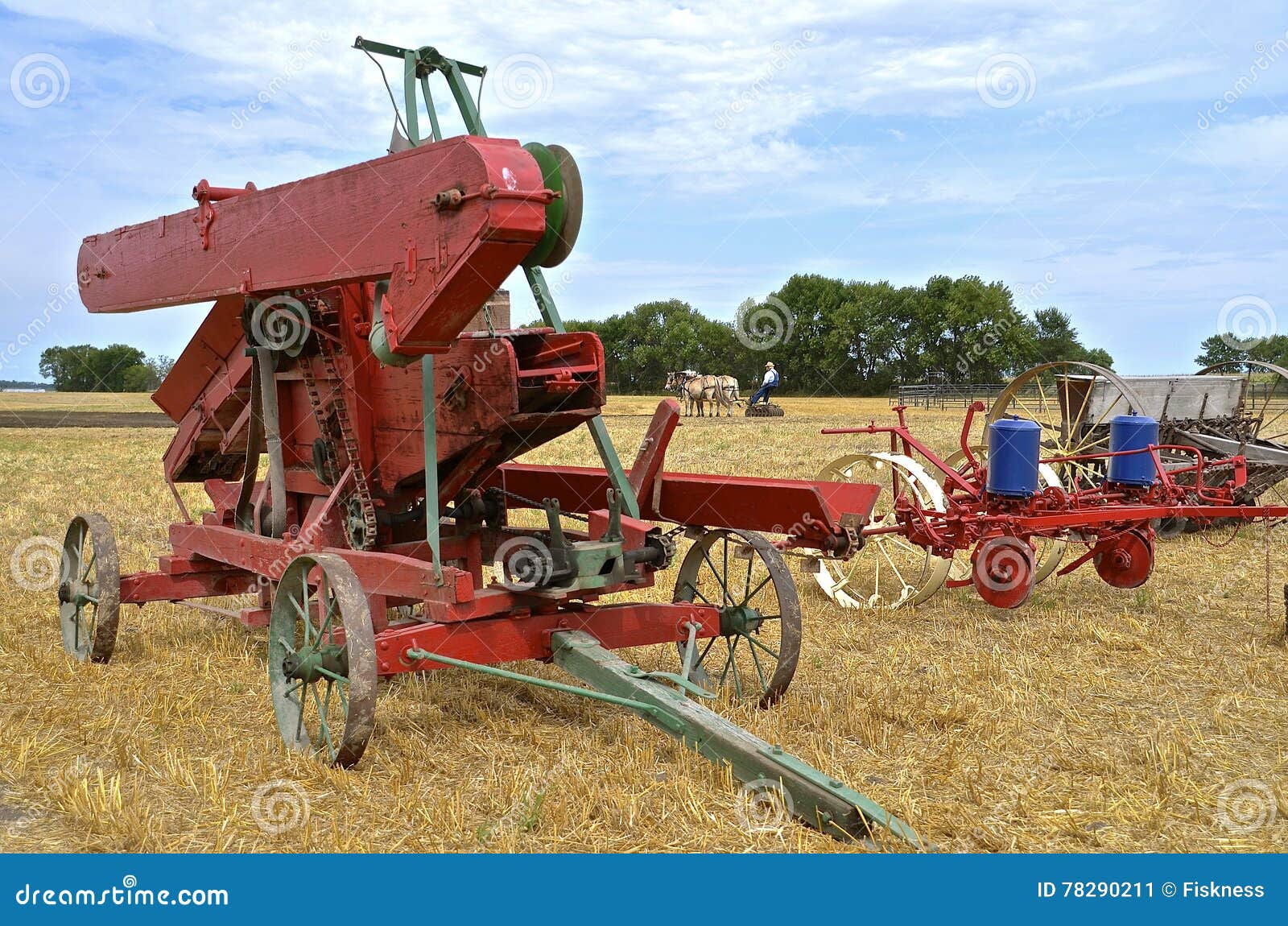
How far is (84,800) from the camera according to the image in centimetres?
394

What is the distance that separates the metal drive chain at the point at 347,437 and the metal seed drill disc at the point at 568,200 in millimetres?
1559

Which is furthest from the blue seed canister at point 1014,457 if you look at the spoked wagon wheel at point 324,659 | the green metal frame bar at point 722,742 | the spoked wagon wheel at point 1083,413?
the spoked wagon wheel at point 324,659

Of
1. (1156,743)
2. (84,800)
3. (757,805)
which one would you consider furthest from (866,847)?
(84,800)

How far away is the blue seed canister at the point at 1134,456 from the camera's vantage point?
24.8 ft

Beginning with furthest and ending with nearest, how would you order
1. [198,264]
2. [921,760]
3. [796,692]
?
[796,692] → [198,264] → [921,760]

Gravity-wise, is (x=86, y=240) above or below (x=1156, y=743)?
above

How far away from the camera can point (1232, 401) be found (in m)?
11.0

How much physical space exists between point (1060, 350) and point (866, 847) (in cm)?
4773

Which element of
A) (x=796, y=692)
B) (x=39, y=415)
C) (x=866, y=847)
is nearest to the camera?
(x=866, y=847)

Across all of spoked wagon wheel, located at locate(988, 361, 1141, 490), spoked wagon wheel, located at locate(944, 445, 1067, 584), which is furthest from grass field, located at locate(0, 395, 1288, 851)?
spoked wagon wheel, located at locate(988, 361, 1141, 490)

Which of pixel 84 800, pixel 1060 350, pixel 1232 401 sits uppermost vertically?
pixel 1060 350

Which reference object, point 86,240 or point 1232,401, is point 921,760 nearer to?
point 86,240

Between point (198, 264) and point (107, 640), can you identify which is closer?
point (198, 264)

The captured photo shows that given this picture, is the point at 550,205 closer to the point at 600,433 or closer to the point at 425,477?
the point at 600,433
